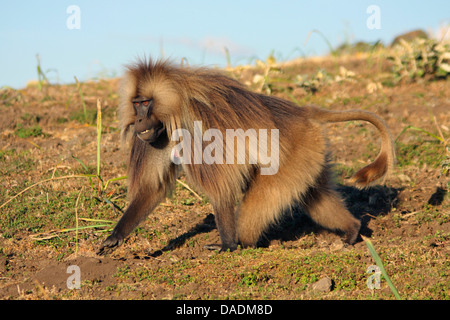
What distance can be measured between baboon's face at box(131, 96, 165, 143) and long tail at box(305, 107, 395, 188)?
1.42 m

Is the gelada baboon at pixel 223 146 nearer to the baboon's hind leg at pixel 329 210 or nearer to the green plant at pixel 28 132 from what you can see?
the baboon's hind leg at pixel 329 210

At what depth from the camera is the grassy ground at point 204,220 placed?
3568 millimetres

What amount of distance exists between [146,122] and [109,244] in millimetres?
1034

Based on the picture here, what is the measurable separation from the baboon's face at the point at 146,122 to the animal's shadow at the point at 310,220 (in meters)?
1.14

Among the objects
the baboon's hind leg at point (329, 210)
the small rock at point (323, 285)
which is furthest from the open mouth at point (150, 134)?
the small rock at point (323, 285)

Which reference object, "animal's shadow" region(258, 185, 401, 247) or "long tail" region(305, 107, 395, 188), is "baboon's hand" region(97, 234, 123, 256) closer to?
"animal's shadow" region(258, 185, 401, 247)

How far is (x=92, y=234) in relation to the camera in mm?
4801

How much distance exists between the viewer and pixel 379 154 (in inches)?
175

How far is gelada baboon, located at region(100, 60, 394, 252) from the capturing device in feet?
13.1

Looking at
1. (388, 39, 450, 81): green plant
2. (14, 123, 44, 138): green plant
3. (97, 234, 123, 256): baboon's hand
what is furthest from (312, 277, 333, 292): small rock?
(388, 39, 450, 81): green plant

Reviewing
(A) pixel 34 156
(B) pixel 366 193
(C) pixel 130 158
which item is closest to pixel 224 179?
(C) pixel 130 158

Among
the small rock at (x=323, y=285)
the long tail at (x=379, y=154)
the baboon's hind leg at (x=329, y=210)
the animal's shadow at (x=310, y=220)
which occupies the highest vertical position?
the long tail at (x=379, y=154)

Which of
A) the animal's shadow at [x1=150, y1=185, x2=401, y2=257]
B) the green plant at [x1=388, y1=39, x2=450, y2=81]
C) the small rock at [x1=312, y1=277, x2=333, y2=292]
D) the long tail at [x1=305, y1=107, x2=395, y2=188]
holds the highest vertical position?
the green plant at [x1=388, y1=39, x2=450, y2=81]

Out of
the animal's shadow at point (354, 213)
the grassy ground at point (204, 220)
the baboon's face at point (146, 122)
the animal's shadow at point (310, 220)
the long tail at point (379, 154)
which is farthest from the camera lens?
the animal's shadow at point (354, 213)
